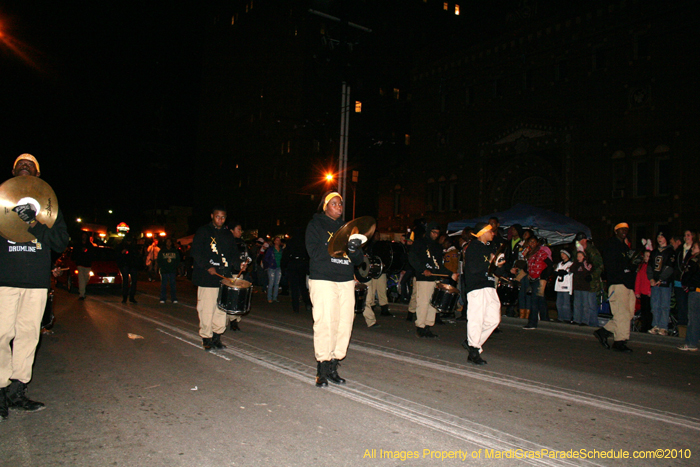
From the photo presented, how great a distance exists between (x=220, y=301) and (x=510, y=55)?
2519cm

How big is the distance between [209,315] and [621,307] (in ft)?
22.2

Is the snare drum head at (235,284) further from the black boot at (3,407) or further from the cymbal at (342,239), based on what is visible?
the black boot at (3,407)

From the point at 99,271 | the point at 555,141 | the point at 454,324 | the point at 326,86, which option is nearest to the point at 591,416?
the point at 454,324

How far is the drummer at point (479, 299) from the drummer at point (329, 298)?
6.97 ft

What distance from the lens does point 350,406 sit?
5.01 m

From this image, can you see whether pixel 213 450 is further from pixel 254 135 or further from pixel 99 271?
pixel 254 135

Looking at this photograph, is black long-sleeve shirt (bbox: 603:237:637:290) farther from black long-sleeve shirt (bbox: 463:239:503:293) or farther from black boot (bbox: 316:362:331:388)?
black boot (bbox: 316:362:331:388)

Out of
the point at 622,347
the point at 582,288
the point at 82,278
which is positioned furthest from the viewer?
the point at 82,278

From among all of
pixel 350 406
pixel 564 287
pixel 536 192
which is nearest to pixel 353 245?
pixel 350 406

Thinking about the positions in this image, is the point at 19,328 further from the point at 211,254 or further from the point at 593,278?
the point at 593,278

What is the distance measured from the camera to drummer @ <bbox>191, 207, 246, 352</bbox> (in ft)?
25.5

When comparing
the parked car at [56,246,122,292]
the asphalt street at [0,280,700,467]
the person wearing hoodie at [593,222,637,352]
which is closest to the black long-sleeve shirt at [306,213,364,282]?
the asphalt street at [0,280,700,467]

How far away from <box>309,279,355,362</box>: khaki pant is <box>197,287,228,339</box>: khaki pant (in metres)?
2.50

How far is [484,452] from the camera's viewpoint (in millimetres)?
3975
